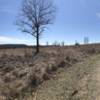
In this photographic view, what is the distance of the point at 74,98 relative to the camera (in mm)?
8203

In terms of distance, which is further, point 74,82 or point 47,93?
point 74,82

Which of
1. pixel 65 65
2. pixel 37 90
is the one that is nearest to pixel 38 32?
pixel 65 65

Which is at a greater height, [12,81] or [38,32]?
[38,32]

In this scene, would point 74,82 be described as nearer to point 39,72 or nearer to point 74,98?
point 74,98

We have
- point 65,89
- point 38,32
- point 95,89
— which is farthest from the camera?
point 38,32

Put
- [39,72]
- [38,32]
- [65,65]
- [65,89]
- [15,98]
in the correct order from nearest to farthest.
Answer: [65,89] → [15,98] → [39,72] → [65,65] → [38,32]

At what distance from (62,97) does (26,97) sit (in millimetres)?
2222


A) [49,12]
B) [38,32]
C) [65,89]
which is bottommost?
[65,89]

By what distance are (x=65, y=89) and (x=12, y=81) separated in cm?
451

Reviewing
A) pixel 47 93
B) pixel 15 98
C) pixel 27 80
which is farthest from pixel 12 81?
pixel 47 93

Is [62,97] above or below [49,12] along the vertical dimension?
below

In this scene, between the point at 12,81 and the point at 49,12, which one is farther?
the point at 49,12

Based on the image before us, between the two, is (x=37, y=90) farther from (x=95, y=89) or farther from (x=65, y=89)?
(x=95, y=89)

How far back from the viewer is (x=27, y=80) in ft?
41.2
